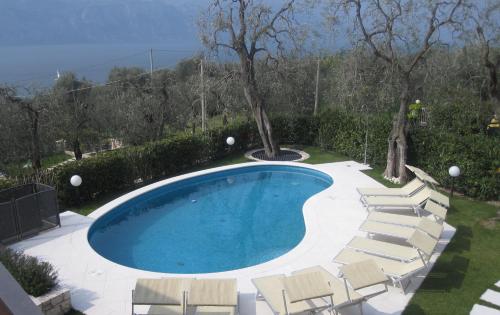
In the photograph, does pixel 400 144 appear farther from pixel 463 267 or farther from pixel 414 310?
pixel 414 310

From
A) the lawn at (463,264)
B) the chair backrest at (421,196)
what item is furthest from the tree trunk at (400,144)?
the chair backrest at (421,196)

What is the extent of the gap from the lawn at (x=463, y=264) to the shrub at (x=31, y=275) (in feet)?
15.9

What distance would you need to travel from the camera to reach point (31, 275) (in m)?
7.47

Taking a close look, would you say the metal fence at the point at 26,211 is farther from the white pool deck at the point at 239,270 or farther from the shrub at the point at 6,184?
the shrub at the point at 6,184

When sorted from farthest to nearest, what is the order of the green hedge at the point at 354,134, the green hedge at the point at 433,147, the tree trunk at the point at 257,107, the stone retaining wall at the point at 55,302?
1. the tree trunk at the point at 257,107
2. the green hedge at the point at 354,134
3. the green hedge at the point at 433,147
4. the stone retaining wall at the point at 55,302

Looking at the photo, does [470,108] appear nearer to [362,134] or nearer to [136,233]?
[362,134]

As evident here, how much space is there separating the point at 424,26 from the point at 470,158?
4309 millimetres

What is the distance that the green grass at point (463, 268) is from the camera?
7.91m

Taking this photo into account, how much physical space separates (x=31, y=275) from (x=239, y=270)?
3.94 meters

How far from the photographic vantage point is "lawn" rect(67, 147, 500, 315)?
794 cm

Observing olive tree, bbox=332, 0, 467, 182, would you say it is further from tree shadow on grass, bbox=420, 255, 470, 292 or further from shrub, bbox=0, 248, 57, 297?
shrub, bbox=0, 248, 57, 297

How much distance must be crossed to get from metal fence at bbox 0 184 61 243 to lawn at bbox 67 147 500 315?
59.6 inches

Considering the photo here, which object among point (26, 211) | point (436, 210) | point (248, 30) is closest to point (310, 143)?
point (248, 30)

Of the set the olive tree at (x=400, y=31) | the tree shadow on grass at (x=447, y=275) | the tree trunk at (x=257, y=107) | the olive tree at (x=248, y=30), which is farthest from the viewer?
the tree trunk at (x=257, y=107)
